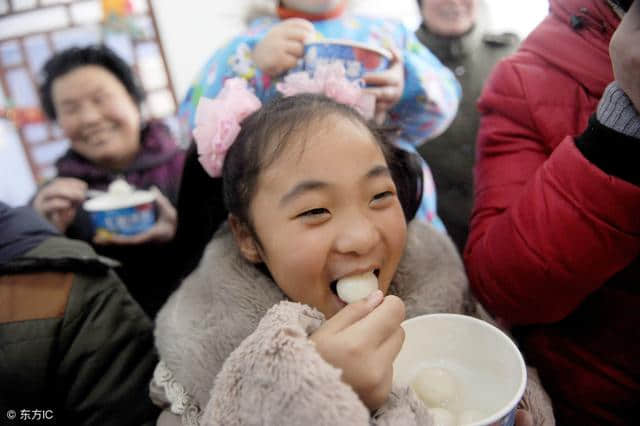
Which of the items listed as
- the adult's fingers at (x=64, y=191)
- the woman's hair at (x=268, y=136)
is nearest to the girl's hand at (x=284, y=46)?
the woman's hair at (x=268, y=136)

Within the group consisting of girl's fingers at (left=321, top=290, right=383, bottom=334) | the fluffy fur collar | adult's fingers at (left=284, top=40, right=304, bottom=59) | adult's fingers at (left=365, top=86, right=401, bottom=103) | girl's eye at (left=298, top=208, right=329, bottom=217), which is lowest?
the fluffy fur collar

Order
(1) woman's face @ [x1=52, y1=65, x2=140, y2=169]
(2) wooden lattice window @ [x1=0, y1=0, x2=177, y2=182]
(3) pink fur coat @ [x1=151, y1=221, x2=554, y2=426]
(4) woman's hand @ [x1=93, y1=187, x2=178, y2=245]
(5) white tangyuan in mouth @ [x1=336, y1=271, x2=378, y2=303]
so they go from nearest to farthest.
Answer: (3) pink fur coat @ [x1=151, y1=221, x2=554, y2=426], (5) white tangyuan in mouth @ [x1=336, y1=271, x2=378, y2=303], (4) woman's hand @ [x1=93, y1=187, x2=178, y2=245], (1) woman's face @ [x1=52, y1=65, x2=140, y2=169], (2) wooden lattice window @ [x1=0, y1=0, x2=177, y2=182]

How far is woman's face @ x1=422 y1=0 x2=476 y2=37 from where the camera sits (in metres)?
1.25

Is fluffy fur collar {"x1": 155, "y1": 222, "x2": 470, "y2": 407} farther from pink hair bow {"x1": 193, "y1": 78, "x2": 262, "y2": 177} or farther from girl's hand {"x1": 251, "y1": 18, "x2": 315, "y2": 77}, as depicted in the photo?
girl's hand {"x1": 251, "y1": 18, "x2": 315, "y2": 77}

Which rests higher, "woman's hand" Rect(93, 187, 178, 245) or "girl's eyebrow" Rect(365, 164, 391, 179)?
"girl's eyebrow" Rect(365, 164, 391, 179)

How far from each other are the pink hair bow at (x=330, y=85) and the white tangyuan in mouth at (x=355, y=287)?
37cm

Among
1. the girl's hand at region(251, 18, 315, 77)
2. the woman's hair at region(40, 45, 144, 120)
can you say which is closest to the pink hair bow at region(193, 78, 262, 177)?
the girl's hand at region(251, 18, 315, 77)

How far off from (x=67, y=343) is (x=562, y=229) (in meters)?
0.85

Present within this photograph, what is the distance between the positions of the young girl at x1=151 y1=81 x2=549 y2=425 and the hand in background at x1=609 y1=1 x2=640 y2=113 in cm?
35

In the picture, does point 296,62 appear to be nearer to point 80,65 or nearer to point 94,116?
→ point 94,116

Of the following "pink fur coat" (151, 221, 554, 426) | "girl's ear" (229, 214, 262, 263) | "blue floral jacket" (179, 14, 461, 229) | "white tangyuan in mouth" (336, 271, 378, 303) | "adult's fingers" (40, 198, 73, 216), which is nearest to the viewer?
"pink fur coat" (151, 221, 554, 426)

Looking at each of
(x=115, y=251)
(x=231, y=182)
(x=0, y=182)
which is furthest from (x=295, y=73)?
(x=0, y=182)

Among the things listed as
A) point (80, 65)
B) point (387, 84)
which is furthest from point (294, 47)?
point (80, 65)

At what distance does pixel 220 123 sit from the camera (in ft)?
2.92
